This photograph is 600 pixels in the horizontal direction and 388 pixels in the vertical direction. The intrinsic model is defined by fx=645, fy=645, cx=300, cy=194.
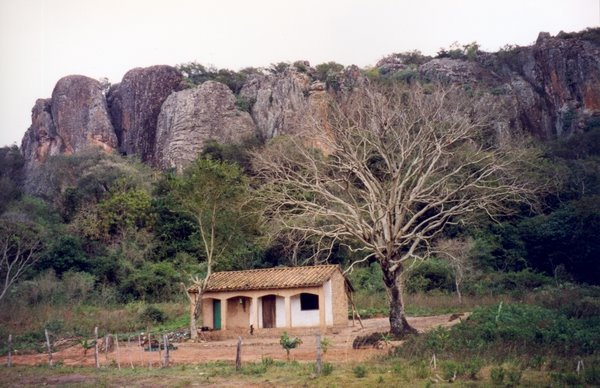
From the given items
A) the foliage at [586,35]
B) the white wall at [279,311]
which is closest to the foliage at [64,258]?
the white wall at [279,311]

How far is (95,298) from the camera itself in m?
35.1

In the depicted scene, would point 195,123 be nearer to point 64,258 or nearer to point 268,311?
point 64,258

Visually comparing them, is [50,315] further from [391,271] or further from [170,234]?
[391,271]

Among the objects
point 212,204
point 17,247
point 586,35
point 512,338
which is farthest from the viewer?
point 586,35

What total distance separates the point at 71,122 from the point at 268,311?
141ft

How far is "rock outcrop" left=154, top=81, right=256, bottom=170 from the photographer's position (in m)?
58.2

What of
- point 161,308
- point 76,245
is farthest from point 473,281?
point 76,245

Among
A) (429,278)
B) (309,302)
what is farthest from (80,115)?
(309,302)

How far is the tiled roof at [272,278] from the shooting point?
2767 cm

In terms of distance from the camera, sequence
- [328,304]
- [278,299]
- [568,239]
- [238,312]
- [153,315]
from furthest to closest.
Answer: [568,239] → [153,315] → [238,312] → [278,299] → [328,304]

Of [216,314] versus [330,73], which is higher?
[330,73]

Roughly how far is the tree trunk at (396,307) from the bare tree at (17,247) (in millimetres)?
22181

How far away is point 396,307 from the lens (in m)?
22.1

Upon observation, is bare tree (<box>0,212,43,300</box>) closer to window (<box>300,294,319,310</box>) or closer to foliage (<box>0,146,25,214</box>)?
foliage (<box>0,146,25,214</box>)
